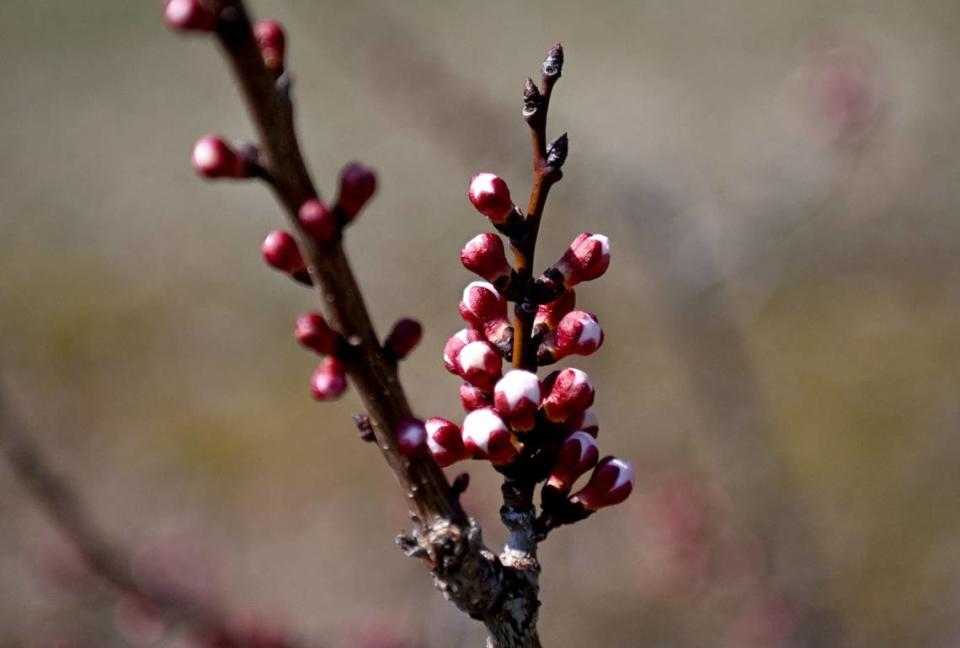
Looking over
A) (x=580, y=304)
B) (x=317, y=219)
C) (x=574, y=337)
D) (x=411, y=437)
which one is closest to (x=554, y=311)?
(x=574, y=337)

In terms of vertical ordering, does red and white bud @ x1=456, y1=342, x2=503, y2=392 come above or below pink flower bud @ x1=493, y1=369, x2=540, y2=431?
above

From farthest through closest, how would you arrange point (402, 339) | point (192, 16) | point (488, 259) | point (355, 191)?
point (488, 259) → point (402, 339) → point (355, 191) → point (192, 16)

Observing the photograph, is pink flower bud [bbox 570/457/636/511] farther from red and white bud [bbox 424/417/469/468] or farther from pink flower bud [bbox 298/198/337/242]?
pink flower bud [bbox 298/198/337/242]

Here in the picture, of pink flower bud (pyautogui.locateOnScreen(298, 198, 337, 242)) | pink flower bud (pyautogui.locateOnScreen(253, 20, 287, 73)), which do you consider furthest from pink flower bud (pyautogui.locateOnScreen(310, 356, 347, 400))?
pink flower bud (pyautogui.locateOnScreen(253, 20, 287, 73))

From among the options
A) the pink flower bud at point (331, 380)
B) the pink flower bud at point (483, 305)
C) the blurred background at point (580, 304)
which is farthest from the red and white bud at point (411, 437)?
the blurred background at point (580, 304)

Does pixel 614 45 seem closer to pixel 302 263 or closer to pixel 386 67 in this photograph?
pixel 386 67

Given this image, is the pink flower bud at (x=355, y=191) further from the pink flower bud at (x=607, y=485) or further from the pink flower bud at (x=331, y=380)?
the pink flower bud at (x=607, y=485)

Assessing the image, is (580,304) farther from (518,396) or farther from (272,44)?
(272,44)
